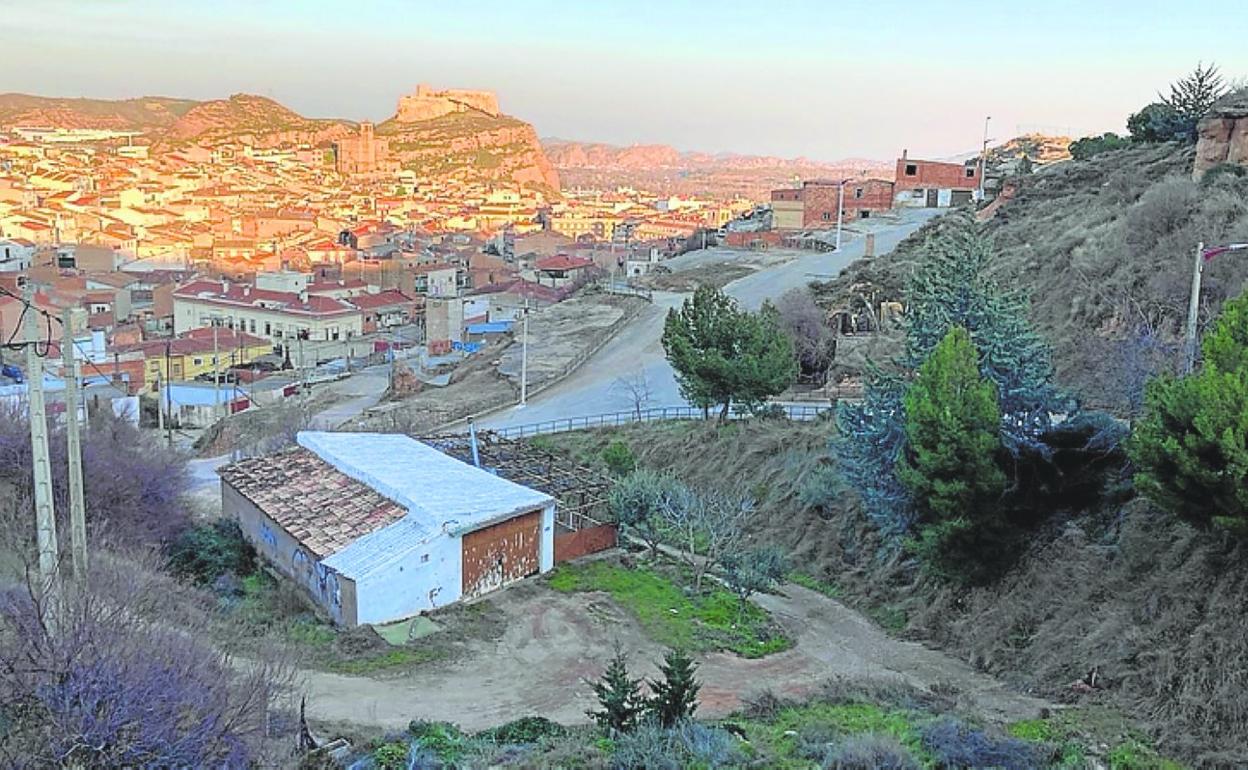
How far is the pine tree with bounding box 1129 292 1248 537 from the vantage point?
1244 cm

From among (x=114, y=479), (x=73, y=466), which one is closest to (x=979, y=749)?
(x=73, y=466)

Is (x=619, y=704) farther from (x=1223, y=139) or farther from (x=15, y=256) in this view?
(x=15, y=256)

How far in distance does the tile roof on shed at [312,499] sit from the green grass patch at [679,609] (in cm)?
366

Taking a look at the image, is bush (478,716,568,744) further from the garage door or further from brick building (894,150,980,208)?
brick building (894,150,980,208)

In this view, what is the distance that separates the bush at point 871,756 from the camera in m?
9.54

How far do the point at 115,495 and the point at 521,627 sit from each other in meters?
8.43

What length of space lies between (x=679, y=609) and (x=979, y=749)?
8566 mm

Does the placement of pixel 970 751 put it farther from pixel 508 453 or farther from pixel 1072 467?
pixel 508 453

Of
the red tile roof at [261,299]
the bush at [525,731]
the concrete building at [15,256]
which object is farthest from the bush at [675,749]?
the concrete building at [15,256]

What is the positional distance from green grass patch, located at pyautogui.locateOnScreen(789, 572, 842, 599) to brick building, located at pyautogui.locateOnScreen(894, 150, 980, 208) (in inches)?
2115

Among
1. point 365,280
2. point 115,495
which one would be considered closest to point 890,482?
point 115,495

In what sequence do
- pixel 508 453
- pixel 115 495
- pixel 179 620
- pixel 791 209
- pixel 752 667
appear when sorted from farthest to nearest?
pixel 791 209
pixel 508 453
pixel 115 495
pixel 752 667
pixel 179 620

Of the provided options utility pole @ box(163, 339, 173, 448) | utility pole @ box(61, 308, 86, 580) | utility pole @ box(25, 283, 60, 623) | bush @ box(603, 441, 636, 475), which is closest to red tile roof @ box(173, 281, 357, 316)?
utility pole @ box(163, 339, 173, 448)

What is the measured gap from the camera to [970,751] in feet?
33.7
